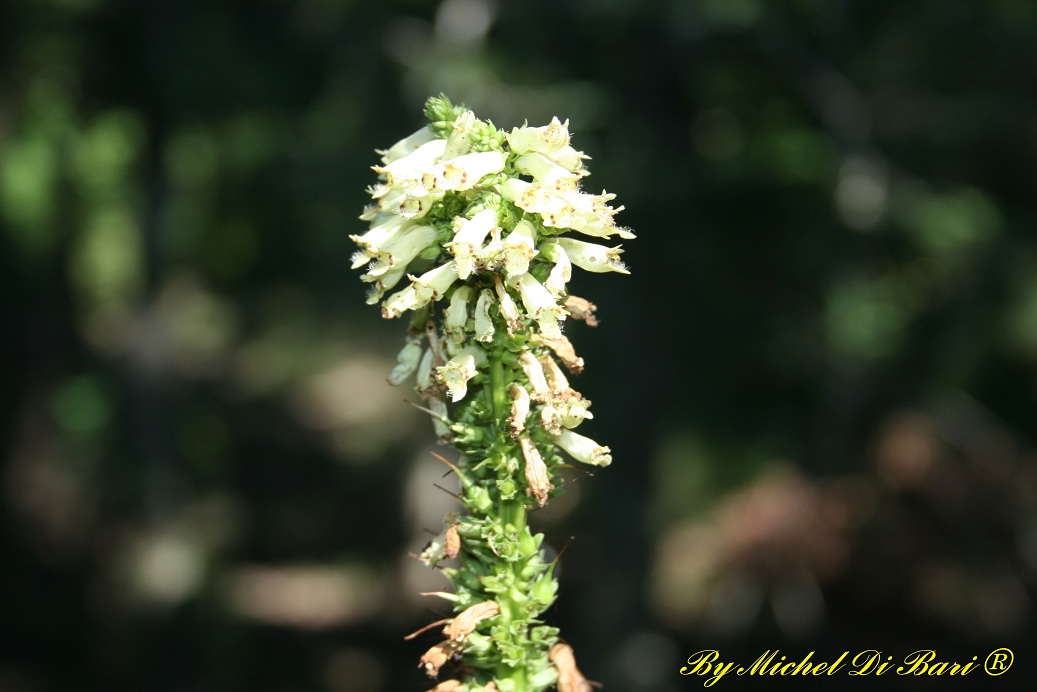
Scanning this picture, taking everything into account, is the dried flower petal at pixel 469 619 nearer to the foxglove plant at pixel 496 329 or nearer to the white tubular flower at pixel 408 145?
the foxglove plant at pixel 496 329

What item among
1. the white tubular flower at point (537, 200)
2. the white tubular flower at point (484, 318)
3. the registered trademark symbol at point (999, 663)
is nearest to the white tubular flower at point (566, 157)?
the white tubular flower at point (537, 200)

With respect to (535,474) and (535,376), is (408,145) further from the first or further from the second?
(535,474)

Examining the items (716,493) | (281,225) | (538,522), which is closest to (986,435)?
(716,493)

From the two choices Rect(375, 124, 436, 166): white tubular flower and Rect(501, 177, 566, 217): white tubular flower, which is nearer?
Rect(501, 177, 566, 217): white tubular flower

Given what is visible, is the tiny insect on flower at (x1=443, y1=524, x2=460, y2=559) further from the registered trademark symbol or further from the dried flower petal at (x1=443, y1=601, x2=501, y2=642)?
the registered trademark symbol

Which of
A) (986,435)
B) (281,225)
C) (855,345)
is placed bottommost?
(986,435)

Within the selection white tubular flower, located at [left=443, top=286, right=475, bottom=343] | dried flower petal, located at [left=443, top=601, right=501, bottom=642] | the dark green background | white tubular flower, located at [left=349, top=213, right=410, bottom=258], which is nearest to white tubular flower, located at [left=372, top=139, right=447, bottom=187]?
white tubular flower, located at [left=349, top=213, right=410, bottom=258]

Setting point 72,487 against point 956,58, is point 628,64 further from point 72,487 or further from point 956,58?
point 72,487
